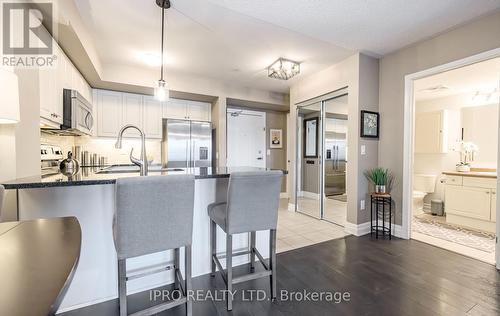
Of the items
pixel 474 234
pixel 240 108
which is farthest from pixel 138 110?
pixel 474 234

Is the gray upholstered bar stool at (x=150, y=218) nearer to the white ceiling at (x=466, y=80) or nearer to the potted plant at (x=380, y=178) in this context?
the potted plant at (x=380, y=178)

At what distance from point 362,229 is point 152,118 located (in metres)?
3.89

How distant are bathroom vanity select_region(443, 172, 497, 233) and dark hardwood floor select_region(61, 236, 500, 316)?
3.97 feet

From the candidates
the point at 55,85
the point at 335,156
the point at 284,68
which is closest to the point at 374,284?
the point at 335,156

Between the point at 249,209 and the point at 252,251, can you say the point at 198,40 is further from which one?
the point at 252,251

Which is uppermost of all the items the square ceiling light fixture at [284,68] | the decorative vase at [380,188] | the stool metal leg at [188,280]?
the square ceiling light fixture at [284,68]

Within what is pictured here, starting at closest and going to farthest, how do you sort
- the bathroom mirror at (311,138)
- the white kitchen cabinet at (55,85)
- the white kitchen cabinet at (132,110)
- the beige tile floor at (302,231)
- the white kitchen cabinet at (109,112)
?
the white kitchen cabinet at (55,85), the beige tile floor at (302,231), the white kitchen cabinet at (109,112), the white kitchen cabinet at (132,110), the bathroom mirror at (311,138)

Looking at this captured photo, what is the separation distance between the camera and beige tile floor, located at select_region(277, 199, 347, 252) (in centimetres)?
277

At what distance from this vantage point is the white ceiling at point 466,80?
3043 millimetres

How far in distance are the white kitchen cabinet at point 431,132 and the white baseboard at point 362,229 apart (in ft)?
7.65

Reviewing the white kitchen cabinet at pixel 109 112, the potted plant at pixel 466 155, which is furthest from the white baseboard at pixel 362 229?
the white kitchen cabinet at pixel 109 112

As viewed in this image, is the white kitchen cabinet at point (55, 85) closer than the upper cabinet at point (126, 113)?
Yes

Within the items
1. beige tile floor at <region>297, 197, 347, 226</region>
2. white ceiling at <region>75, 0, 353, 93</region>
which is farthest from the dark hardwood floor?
white ceiling at <region>75, 0, 353, 93</region>

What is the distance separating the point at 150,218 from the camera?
132 centimetres
